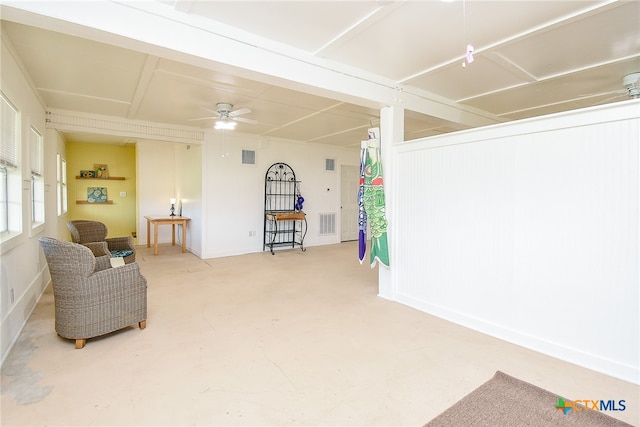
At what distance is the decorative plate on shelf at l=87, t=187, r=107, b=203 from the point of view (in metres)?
7.48

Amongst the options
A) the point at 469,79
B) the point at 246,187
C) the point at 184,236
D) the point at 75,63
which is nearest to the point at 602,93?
the point at 469,79

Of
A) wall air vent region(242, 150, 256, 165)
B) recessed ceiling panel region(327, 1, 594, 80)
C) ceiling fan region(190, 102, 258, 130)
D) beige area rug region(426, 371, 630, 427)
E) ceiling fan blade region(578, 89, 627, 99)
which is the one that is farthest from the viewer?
wall air vent region(242, 150, 256, 165)

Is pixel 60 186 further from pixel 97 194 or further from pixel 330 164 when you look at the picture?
pixel 330 164

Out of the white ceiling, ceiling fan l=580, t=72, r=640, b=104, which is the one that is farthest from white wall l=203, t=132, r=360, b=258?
ceiling fan l=580, t=72, r=640, b=104

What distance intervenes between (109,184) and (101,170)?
36cm

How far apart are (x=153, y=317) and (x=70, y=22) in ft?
8.34

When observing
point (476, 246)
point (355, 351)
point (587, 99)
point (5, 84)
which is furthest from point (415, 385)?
point (587, 99)

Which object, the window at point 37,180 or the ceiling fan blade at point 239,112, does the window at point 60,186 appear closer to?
the window at point 37,180

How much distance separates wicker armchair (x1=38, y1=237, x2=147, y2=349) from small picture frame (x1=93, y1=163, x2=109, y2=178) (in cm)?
591

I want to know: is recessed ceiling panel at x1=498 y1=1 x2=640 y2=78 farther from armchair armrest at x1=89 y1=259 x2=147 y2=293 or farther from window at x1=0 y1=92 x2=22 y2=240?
window at x1=0 y1=92 x2=22 y2=240

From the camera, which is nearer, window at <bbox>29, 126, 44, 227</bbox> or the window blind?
the window blind

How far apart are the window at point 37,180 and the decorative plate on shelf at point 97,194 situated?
12.0 ft

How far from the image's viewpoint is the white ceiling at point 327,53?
2.27m

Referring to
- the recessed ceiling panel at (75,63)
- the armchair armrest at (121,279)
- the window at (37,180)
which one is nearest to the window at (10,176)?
the recessed ceiling panel at (75,63)
